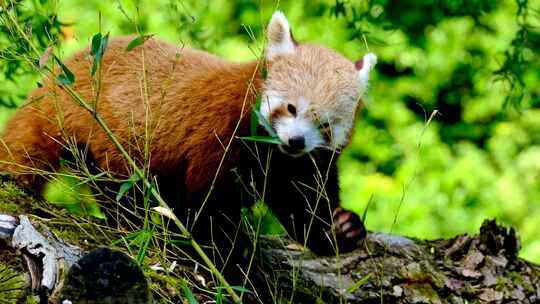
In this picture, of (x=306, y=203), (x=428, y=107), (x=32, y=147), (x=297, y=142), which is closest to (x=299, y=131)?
(x=297, y=142)

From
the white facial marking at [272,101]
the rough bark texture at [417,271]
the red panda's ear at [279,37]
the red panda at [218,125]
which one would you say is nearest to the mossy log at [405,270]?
the rough bark texture at [417,271]

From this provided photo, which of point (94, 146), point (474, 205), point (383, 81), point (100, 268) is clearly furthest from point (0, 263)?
point (383, 81)

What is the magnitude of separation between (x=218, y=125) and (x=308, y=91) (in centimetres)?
38

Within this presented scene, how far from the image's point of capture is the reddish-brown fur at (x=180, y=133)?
3320 mm

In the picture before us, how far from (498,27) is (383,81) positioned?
2.85 feet

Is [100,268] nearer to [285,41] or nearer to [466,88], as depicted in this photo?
[285,41]

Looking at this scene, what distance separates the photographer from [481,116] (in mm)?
6402

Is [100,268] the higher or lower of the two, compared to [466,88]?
lower

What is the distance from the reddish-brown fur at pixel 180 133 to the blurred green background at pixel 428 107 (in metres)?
1.53

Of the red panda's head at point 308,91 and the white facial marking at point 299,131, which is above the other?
the red panda's head at point 308,91

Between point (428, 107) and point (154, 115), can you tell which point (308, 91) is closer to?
point (154, 115)

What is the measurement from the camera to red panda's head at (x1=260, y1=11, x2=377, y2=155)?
3330 mm

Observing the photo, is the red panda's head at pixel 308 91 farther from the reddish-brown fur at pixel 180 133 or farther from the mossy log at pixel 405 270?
the mossy log at pixel 405 270

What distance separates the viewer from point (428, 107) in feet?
20.8
